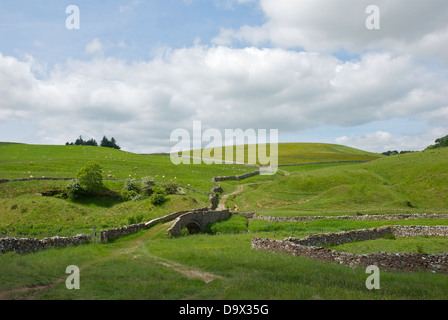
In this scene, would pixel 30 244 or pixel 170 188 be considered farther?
pixel 170 188

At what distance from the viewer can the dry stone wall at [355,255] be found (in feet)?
62.9

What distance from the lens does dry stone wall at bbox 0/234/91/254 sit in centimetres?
2036

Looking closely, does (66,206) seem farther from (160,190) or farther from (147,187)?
(147,187)

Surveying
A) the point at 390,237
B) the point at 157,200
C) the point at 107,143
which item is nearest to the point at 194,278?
the point at 390,237

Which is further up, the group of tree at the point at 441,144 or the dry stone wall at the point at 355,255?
the group of tree at the point at 441,144

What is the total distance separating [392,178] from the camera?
2741 inches

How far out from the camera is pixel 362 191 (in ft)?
196

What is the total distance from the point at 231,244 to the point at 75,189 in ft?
123

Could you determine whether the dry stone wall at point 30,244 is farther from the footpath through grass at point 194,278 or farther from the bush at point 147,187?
the bush at point 147,187

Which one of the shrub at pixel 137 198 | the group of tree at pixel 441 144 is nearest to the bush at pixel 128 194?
the shrub at pixel 137 198

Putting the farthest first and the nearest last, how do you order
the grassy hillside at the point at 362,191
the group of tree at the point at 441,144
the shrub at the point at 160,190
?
the group of tree at the point at 441,144 < the shrub at the point at 160,190 < the grassy hillside at the point at 362,191

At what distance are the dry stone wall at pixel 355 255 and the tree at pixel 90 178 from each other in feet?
131
